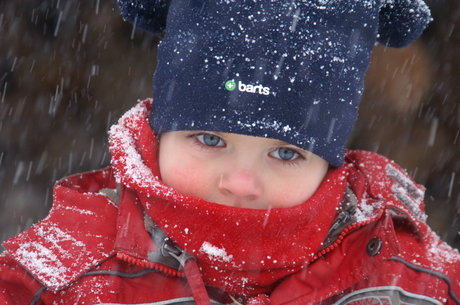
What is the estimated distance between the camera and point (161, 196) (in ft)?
4.40

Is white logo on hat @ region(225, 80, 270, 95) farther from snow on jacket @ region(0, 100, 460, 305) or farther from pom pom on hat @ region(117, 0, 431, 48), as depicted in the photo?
pom pom on hat @ region(117, 0, 431, 48)

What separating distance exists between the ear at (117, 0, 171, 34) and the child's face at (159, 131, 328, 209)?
47 cm

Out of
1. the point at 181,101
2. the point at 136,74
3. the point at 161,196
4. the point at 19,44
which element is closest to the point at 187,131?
the point at 181,101

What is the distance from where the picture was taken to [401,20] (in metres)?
1.66

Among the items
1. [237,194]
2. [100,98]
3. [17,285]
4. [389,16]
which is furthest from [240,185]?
[100,98]

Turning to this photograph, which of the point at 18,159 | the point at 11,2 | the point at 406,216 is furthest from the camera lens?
the point at 18,159

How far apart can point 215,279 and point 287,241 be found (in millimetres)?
247

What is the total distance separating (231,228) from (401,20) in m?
0.94

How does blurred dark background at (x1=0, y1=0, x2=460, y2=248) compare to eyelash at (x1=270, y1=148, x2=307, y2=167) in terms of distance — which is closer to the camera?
eyelash at (x1=270, y1=148, x2=307, y2=167)

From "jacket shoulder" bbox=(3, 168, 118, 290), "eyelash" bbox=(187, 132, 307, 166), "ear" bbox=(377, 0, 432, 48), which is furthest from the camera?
"ear" bbox=(377, 0, 432, 48)

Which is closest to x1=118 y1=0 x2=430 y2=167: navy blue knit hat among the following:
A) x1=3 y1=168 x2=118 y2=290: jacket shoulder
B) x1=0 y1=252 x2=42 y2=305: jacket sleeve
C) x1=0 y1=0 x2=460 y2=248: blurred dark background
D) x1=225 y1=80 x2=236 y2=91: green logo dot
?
x1=225 y1=80 x2=236 y2=91: green logo dot

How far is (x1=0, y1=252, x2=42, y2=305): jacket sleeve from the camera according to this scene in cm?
136

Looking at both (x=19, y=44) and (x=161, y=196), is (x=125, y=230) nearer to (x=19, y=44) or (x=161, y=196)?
(x=161, y=196)

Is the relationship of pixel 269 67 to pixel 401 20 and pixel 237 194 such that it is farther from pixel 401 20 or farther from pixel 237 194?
pixel 401 20
